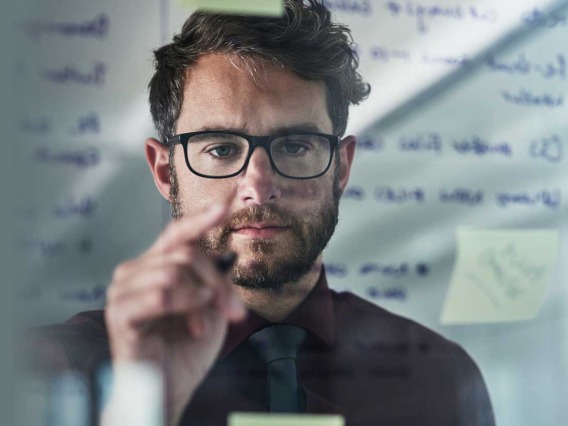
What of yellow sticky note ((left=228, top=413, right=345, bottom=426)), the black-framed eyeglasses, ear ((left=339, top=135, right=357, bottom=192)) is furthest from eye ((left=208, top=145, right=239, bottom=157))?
yellow sticky note ((left=228, top=413, right=345, bottom=426))

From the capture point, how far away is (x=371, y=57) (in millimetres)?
990

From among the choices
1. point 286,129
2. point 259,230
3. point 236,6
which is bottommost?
point 259,230

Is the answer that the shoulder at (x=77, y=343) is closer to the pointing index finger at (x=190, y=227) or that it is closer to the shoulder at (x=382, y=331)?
the pointing index finger at (x=190, y=227)

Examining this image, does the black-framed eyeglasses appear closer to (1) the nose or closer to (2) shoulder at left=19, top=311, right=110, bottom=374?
(1) the nose

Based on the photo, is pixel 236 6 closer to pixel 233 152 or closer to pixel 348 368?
pixel 233 152

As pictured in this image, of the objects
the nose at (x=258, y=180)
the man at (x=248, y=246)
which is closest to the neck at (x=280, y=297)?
the man at (x=248, y=246)

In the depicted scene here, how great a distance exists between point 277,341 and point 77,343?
0.72 ft

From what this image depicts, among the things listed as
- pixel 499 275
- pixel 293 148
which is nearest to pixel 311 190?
pixel 293 148

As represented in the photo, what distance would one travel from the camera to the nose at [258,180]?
0.91 metres

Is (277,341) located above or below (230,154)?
below

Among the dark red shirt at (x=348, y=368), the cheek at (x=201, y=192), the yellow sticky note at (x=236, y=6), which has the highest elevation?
the yellow sticky note at (x=236, y=6)

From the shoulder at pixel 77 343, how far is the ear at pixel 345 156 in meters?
0.32

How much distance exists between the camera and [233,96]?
922 millimetres

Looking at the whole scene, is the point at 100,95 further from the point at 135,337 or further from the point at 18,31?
the point at 135,337
